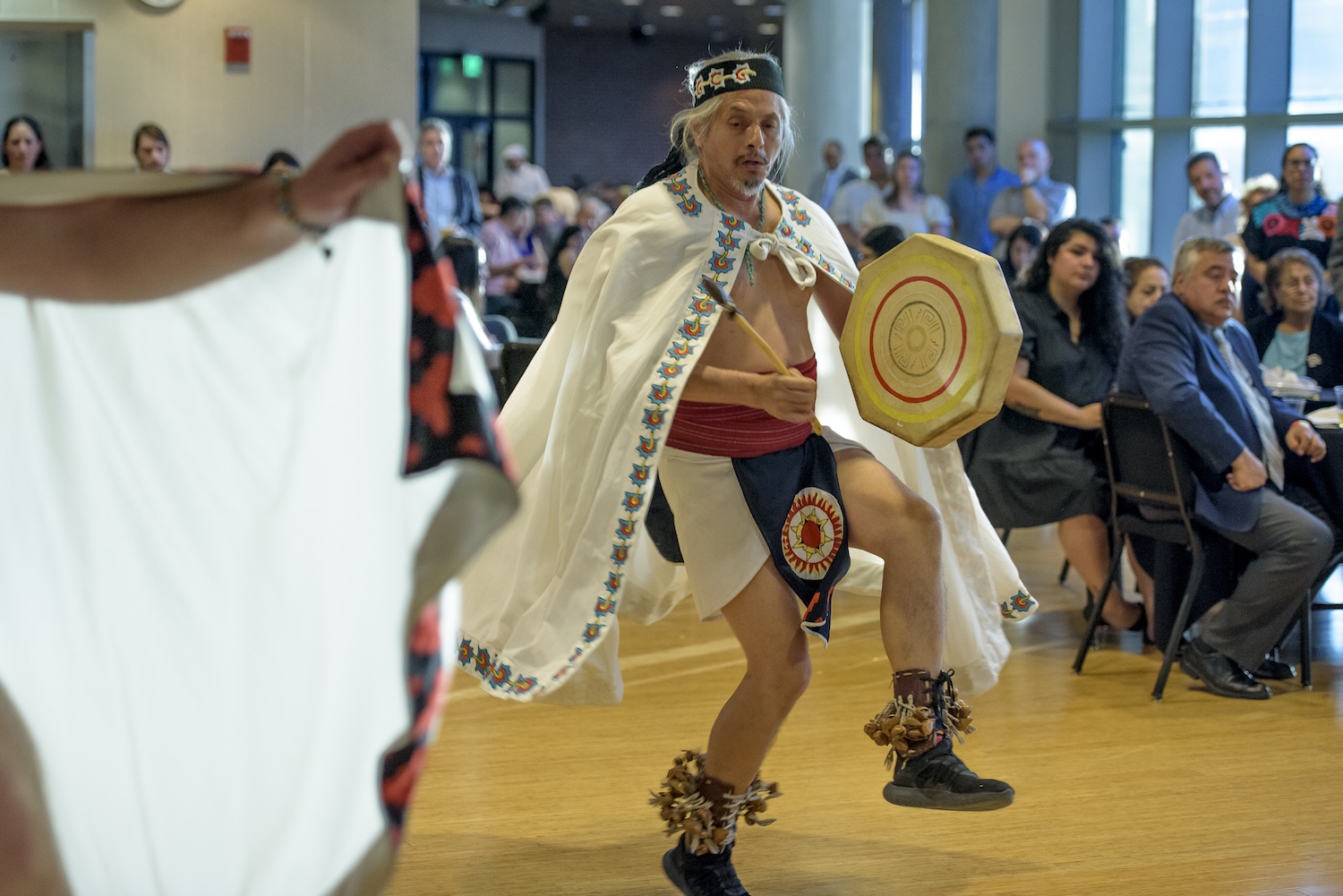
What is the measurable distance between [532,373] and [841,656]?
2.22 m

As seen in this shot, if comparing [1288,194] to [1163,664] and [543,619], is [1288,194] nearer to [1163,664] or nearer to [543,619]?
[1163,664]

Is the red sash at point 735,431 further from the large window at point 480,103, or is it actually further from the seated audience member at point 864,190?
the large window at point 480,103

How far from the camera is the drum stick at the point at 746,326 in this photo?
104 inches

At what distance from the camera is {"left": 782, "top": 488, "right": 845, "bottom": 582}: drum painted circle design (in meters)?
2.68

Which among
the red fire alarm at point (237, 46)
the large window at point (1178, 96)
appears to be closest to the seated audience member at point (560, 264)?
the red fire alarm at point (237, 46)

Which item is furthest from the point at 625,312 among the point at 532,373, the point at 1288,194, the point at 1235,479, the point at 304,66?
the point at 304,66

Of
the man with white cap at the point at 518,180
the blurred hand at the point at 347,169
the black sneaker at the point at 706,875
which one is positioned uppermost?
the man with white cap at the point at 518,180

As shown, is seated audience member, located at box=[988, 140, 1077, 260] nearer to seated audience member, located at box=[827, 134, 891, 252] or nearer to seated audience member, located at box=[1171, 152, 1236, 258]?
seated audience member, located at box=[1171, 152, 1236, 258]

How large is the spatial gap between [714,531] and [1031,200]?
6912 millimetres

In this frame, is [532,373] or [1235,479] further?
[1235,479]

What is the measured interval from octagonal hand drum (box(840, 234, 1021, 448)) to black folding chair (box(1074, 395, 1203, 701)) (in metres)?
1.82

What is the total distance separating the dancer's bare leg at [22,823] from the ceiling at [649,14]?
18420mm

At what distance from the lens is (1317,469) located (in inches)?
182

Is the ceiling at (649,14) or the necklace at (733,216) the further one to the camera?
the ceiling at (649,14)
